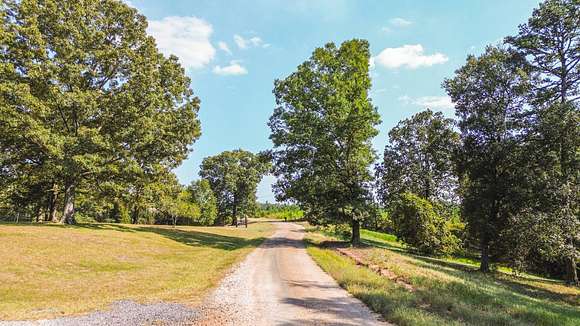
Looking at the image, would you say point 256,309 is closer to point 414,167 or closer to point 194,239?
point 194,239

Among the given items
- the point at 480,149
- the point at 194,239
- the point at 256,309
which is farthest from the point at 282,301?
the point at 194,239

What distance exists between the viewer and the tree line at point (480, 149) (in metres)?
21.7

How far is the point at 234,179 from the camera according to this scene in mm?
80188

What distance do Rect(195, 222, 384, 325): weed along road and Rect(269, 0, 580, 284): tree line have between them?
13.5 meters

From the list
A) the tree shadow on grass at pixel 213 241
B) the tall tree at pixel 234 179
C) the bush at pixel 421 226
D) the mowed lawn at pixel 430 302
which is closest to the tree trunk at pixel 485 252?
the bush at pixel 421 226

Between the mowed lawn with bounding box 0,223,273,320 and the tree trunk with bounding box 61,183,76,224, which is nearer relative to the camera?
the mowed lawn with bounding box 0,223,273,320

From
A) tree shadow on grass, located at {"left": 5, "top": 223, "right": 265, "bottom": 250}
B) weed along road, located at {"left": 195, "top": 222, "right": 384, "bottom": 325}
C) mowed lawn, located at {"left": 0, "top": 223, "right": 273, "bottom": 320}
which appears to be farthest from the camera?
tree shadow on grass, located at {"left": 5, "top": 223, "right": 265, "bottom": 250}

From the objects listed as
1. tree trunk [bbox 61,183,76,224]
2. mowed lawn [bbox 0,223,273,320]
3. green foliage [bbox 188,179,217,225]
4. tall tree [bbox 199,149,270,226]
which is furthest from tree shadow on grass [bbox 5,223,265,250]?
tall tree [bbox 199,149,270,226]

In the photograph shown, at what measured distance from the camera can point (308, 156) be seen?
31203 mm

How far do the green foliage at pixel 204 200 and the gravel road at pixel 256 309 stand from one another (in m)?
65.1

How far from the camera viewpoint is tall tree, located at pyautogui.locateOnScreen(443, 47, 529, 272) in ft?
78.6

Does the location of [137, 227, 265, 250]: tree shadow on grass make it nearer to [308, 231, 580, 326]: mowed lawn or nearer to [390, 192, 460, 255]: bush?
[390, 192, 460, 255]: bush

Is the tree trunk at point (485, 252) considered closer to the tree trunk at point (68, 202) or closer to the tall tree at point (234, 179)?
the tree trunk at point (68, 202)

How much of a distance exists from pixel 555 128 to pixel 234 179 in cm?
6552
